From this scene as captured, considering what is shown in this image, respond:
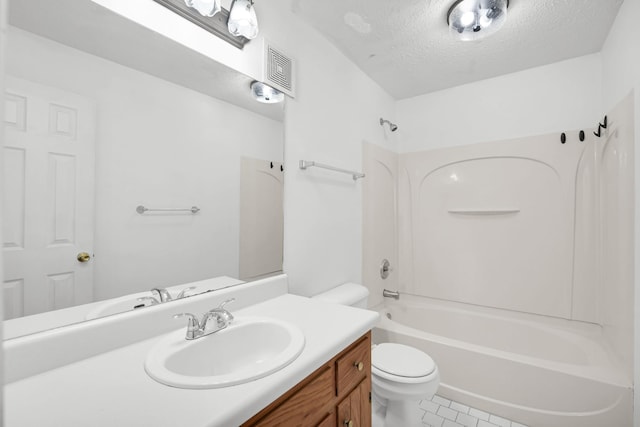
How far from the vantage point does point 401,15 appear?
165cm

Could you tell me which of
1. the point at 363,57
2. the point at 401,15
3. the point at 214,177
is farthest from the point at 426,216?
the point at 214,177

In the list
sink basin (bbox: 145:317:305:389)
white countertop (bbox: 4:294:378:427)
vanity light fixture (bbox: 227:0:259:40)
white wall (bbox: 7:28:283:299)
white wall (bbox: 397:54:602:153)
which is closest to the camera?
white countertop (bbox: 4:294:378:427)

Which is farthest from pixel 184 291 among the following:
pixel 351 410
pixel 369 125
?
pixel 369 125

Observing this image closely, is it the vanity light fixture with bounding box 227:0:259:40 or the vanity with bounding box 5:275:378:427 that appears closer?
the vanity with bounding box 5:275:378:427

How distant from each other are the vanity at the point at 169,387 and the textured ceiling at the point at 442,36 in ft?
5.24

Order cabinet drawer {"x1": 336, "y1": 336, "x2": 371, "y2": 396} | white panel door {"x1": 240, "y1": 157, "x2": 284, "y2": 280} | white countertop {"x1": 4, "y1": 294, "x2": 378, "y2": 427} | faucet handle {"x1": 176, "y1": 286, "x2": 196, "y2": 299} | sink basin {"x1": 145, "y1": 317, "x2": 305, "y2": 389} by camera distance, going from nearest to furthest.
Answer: white countertop {"x1": 4, "y1": 294, "x2": 378, "y2": 427}, sink basin {"x1": 145, "y1": 317, "x2": 305, "y2": 389}, cabinet drawer {"x1": 336, "y1": 336, "x2": 371, "y2": 396}, faucet handle {"x1": 176, "y1": 286, "x2": 196, "y2": 299}, white panel door {"x1": 240, "y1": 157, "x2": 284, "y2": 280}

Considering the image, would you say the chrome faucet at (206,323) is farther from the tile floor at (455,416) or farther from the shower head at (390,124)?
the shower head at (390,124)

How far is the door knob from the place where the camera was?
2.94 feet

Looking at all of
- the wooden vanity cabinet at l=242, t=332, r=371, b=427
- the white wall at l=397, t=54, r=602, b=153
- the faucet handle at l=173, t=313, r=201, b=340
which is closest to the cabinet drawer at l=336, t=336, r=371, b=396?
the wooden vanity cabinet at l=242, t=332, r=371, b=427

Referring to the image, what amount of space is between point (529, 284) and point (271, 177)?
6.94 ft

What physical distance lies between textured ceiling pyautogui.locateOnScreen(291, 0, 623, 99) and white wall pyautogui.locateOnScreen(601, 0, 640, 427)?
94 millimetres

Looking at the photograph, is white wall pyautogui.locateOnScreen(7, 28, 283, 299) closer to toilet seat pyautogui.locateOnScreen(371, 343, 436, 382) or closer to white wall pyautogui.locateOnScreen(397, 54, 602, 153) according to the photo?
toilet seat pyautogui.locateOnScreen(371, 343, 436, 382)

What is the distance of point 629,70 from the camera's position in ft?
4.99

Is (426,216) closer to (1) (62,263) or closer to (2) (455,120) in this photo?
(2) (455,120)
